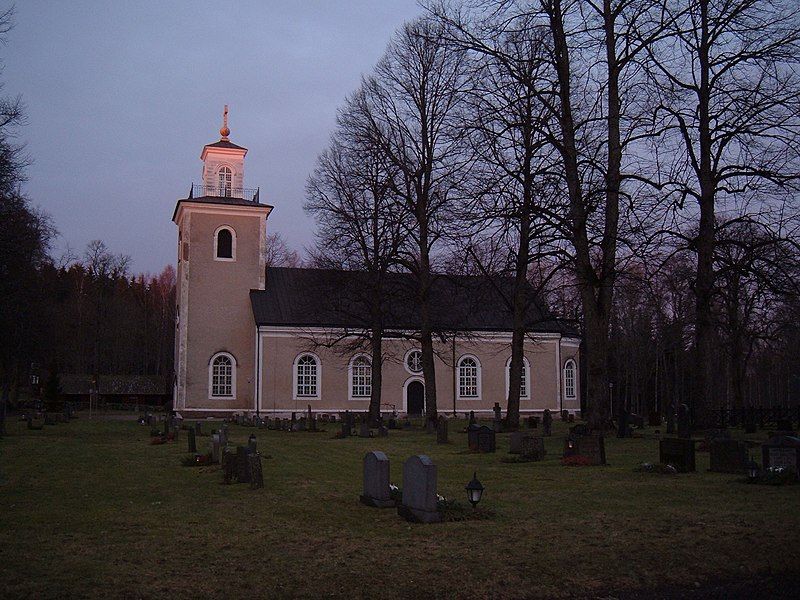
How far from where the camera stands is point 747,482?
1245cm

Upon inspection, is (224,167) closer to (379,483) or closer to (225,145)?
(225,145)

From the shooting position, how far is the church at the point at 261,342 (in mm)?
41844

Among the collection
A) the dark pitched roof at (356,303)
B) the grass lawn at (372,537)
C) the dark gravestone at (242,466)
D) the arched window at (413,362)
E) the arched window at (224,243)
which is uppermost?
the arched window at (224,243)

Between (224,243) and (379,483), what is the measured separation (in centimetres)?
3473

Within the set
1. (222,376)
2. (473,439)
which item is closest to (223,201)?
(222,376)

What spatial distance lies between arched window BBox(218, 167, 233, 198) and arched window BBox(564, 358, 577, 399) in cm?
2306

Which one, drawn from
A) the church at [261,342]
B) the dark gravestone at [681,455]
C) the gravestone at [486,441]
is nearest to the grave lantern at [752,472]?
the dark gravestone at [681,455]

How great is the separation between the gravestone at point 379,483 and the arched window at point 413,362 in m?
33.8

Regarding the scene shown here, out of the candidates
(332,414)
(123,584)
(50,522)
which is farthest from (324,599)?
(332,414)

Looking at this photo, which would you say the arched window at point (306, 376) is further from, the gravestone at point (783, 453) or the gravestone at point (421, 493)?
the gravestone at point (421, 493)

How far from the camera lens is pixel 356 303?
36188 millimetres

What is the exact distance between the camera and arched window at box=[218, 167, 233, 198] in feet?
145

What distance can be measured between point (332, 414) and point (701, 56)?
28.4m

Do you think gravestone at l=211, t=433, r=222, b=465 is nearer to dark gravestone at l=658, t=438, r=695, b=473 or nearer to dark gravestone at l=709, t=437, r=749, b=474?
dark gravestone at l=658, t=438, r=695, b=473
